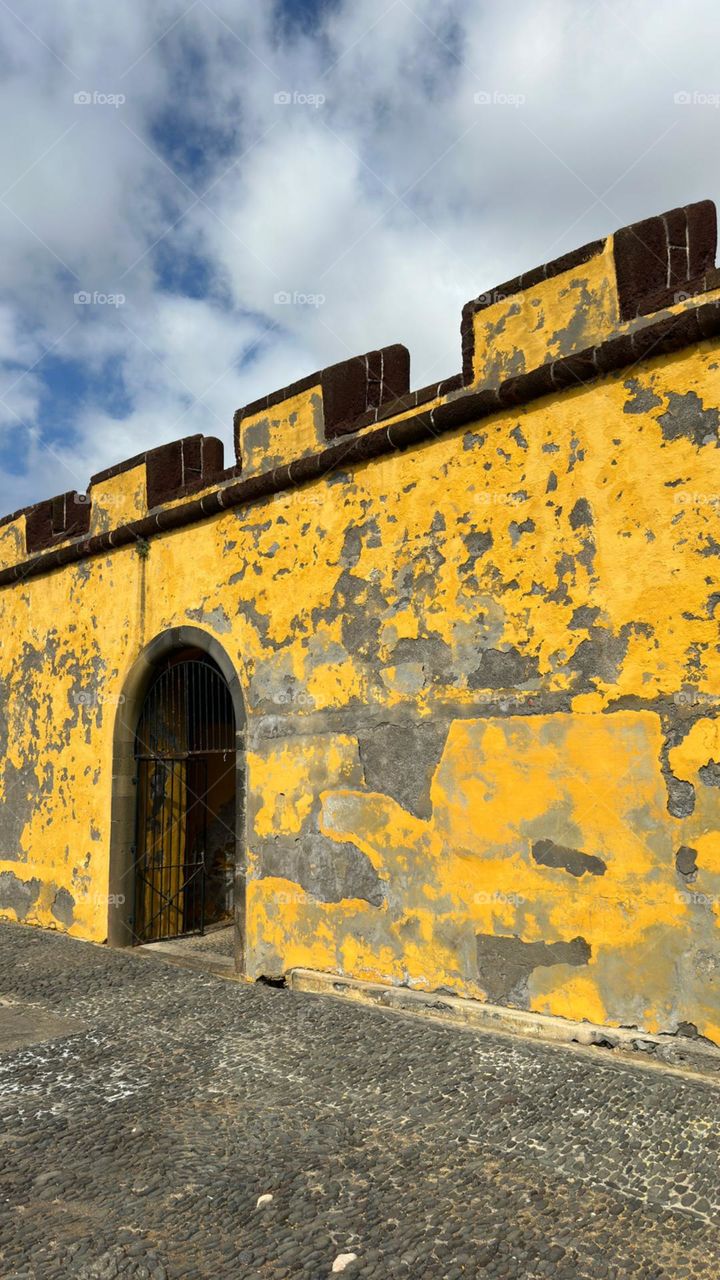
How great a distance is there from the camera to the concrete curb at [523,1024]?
368 cm

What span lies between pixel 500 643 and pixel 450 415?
1.39 m

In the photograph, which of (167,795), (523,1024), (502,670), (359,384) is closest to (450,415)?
(359,384)

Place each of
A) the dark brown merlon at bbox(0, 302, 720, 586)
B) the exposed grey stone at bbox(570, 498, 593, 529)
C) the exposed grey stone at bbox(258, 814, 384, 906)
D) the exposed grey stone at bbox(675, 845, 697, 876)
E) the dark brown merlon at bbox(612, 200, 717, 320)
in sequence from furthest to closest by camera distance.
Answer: the exposed grey stone at bbox(258, 814, 384, 906) → the exposed grey stone at bbox(570, 498, 593, 529) → the dark brown merlon at bbox(612, 200, 717, 320) → the dark brown merlon at bbox(0, 302, 720, 586) → the exposed grey stone at bbox(675, 845, 697, 876)

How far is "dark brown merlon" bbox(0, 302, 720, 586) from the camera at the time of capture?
13.3 ft

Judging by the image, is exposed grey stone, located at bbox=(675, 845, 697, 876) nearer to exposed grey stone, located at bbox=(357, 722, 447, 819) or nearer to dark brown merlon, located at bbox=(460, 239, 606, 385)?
exposed grey stone, located at bbox=(357, 722, 447, 819)

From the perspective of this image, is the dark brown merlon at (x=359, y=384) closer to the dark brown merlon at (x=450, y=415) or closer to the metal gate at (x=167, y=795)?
the dark brown merlon at (x=450, y=415)

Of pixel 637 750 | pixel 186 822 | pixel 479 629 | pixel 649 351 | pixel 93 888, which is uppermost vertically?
pixel 649 351

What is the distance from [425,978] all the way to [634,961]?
50.2 inches

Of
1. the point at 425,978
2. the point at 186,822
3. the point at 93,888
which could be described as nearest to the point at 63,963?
the point at 93,888

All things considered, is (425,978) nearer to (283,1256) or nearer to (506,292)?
(283,1256)

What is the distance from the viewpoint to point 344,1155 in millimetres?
2967

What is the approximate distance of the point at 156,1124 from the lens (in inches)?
129

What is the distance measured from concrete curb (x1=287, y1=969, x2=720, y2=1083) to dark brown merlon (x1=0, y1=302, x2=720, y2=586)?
3233 millimetres

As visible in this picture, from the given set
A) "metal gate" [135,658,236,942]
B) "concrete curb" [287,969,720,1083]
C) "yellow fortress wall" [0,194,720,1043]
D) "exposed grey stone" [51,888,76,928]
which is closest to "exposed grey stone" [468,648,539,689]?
"yellow fortress wall" [0,194,720,1043]
